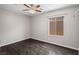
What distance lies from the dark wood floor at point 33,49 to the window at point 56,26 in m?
0.37

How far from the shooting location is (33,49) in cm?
180

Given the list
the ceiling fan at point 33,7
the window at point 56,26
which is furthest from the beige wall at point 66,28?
the ceiling fan at point 33,7

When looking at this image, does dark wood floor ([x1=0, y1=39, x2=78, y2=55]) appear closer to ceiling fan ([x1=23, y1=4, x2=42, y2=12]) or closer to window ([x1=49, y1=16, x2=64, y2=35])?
window ([x1=49, y1=16, x2=64, y2=35])

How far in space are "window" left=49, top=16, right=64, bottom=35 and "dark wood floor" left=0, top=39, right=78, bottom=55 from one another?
37 centimetres

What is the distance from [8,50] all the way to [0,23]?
0.73 meters

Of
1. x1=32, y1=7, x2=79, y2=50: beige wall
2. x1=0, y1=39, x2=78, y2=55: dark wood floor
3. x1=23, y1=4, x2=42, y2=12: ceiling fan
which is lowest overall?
x1=0, y1=39, x2=78, y2=55: dark wood floor

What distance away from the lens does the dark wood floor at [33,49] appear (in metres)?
1.71

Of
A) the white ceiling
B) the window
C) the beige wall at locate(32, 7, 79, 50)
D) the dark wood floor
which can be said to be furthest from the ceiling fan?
the dark wood floor

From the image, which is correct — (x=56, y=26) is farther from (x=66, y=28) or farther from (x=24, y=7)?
(x=24, y=7)

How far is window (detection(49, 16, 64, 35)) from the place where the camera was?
172cm

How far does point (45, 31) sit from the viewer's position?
1944 millimetres
